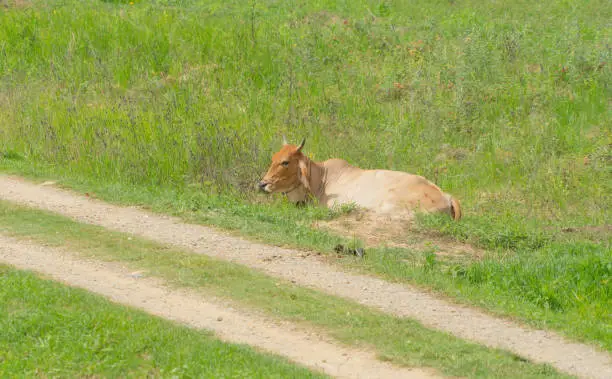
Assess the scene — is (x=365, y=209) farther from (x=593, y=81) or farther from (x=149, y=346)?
(x=593, y=81)

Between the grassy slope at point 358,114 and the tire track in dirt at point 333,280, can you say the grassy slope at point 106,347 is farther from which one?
the grassy slope at point 358,114

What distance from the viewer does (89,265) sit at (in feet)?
29.1

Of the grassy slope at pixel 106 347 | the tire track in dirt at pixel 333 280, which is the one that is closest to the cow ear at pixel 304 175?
the tire track in dirt at pixel 333 280

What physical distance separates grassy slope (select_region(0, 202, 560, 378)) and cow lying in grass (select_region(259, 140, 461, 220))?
2.87 metres

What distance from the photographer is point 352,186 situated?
12.0 meters

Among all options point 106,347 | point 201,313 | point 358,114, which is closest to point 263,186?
point 358,114

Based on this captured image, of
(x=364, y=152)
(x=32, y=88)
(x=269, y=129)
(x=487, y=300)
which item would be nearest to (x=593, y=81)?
(x=364, y=152)

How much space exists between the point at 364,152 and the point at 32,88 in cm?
640

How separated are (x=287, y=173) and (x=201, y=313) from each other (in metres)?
4.85

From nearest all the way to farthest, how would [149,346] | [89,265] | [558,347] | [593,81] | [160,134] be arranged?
[149,346]
[558,347]
[89,265]
[160,134]
[593,81]

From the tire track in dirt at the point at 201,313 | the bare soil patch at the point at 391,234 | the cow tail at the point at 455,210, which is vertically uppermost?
the tire track in dirt at the point at 201,313

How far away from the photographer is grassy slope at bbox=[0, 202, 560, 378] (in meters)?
6.72

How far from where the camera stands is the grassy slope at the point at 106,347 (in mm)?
6301

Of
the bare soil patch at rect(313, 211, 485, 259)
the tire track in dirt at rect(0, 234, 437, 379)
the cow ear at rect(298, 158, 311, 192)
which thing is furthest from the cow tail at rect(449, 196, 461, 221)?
the tire track in dirt at rect(0, 234, 437, 379)
